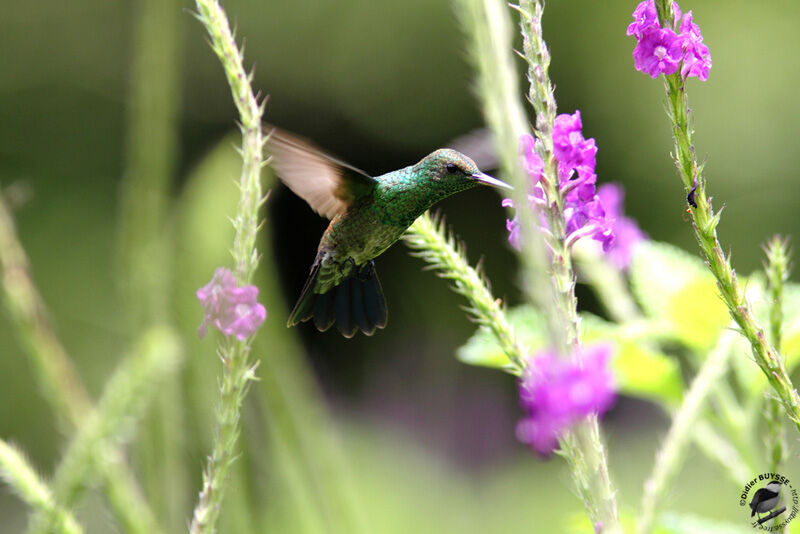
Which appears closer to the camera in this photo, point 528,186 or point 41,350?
point 528,186

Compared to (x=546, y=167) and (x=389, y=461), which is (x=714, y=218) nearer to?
(x=546, y=167)

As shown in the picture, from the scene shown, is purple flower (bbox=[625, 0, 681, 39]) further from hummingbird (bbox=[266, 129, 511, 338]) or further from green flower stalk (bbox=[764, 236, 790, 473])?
hummingbird (bbox=[266, 129, 511, 338])

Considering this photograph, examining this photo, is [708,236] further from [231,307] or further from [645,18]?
[231,307]

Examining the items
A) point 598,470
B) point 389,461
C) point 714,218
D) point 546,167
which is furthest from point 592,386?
point 389,461

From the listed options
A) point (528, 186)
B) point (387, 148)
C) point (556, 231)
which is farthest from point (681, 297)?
point (387, 148)

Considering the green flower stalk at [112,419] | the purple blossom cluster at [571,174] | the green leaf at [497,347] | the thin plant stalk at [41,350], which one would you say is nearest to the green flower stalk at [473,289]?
the purple blossom cluster at [571,174]

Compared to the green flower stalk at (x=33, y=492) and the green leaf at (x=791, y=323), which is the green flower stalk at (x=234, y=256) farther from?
the green leaf at (x=791, y=323)
